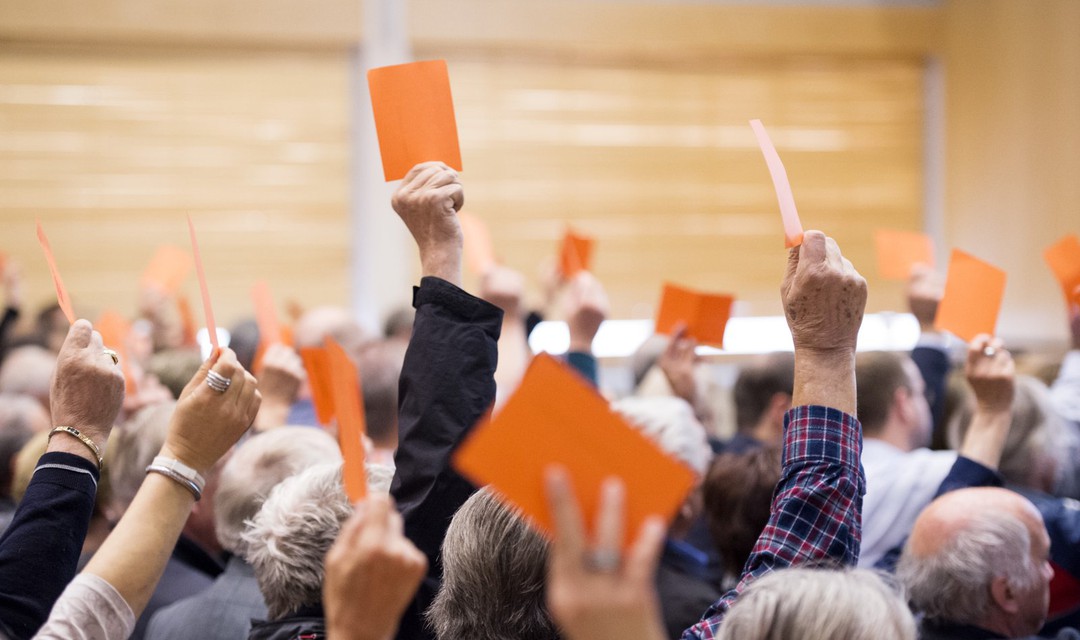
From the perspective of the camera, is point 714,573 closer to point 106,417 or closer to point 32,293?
point 106,417

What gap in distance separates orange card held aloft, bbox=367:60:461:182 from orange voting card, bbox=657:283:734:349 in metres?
1.18

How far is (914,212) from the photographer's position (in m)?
7.12

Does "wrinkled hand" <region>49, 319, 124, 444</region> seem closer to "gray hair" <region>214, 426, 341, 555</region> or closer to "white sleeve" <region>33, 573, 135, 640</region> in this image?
"white sleeve" <region>33, 573, 135, 640</region>

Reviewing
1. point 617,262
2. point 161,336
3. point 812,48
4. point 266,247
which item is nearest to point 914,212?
point 812,48

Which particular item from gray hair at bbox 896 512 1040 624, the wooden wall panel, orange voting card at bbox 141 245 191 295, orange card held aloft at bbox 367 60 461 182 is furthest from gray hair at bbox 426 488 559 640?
the wooden wall panel

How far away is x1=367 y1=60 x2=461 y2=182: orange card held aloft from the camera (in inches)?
71.7

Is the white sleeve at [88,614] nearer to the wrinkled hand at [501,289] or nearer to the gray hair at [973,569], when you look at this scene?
the gray hair at [973,569]

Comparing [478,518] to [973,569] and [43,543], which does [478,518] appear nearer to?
[43,543]

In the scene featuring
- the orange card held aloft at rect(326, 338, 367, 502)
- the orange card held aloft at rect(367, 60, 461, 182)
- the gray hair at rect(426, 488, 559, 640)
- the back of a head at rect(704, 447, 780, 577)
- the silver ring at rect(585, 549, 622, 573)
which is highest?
the orange card held aloft at rect(367, 60, 461, 182)

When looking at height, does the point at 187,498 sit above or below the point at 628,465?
below

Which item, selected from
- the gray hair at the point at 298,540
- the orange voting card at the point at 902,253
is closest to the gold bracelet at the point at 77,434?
the gray hair at the point at 298,540

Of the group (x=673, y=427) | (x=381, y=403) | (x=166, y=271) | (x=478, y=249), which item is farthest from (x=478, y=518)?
(x=166, y=271)

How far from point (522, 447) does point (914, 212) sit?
663 centimetres

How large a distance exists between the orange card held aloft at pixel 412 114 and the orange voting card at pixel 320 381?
2.03ft
